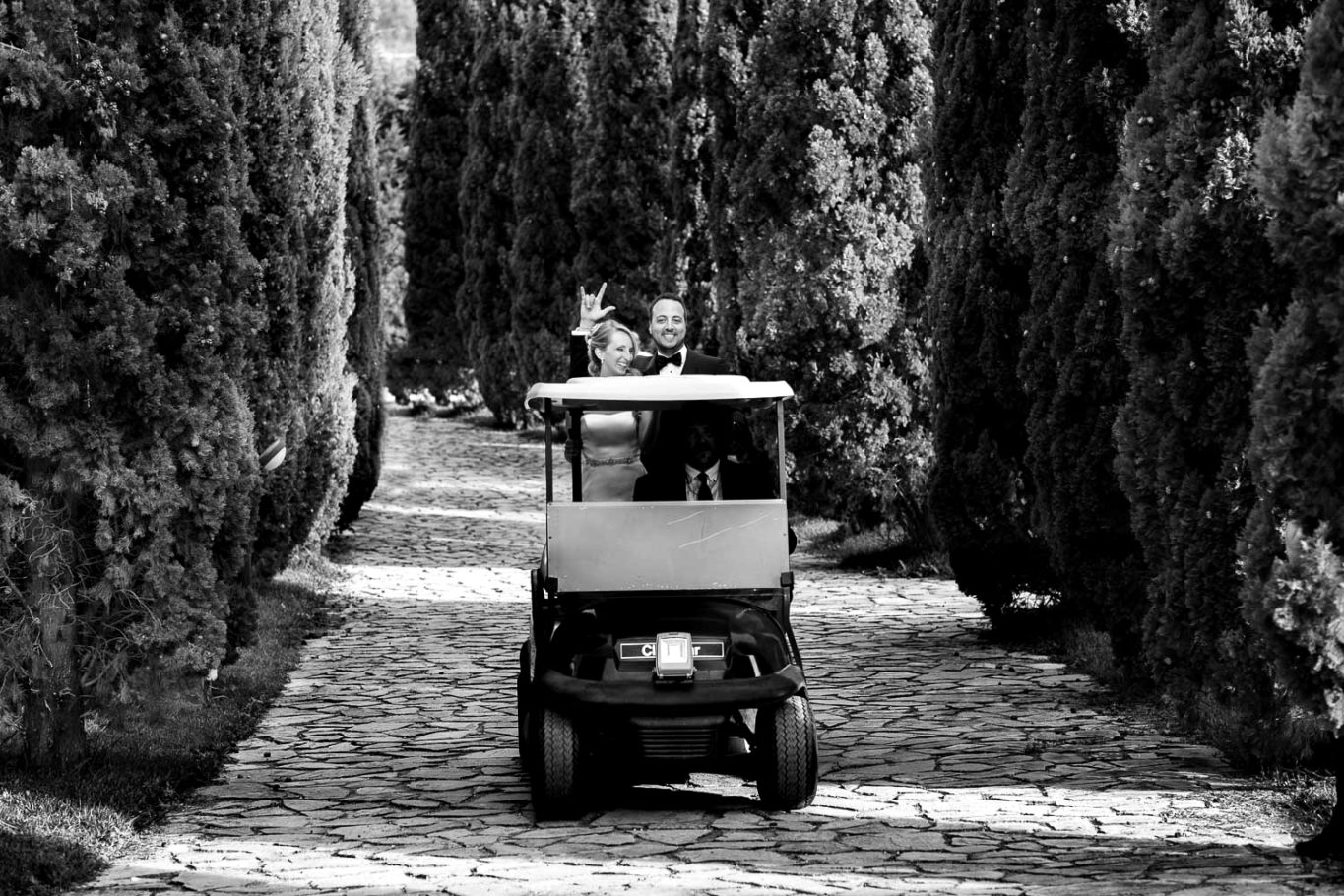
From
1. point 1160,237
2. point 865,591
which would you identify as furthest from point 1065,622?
point 1160,237

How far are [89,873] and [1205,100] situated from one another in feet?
17.1

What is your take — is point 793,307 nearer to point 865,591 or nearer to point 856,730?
point 865,591

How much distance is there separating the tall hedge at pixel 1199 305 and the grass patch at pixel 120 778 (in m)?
4.19

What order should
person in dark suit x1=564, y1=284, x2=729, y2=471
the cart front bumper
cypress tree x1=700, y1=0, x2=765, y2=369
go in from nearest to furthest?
the cart front bumper
person in dark suit x1=564, y1=284, x2=729, y2=471
cypress tree x1=700, y1=0, x2=765, y2=369

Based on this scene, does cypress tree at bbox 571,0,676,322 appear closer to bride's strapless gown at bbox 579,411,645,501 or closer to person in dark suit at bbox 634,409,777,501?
bride's strapless gown at bbox 579,411,645,501

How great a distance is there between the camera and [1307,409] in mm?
5730

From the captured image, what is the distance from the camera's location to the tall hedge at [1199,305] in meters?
6.79

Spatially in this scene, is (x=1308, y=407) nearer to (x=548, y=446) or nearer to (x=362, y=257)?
(x=548, y=446)

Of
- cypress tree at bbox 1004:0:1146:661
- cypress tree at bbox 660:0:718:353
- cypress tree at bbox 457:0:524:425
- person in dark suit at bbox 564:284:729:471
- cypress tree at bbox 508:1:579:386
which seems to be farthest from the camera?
cypress tree at bbox 457:0:524:425

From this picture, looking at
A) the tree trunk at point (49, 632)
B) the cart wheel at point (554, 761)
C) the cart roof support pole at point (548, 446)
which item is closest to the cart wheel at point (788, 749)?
the cart wheel at point (554, 761)

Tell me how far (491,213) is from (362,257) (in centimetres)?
1113

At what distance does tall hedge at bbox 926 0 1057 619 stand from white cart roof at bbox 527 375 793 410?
12.6 feet

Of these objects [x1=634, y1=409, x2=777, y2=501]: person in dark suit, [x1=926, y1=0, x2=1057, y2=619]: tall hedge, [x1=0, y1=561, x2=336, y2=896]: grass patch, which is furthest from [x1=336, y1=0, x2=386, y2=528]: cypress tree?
[x1=634, y1=409, x2=777, y2=501]: person in dark suit

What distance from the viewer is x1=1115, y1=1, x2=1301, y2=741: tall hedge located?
267 inches
